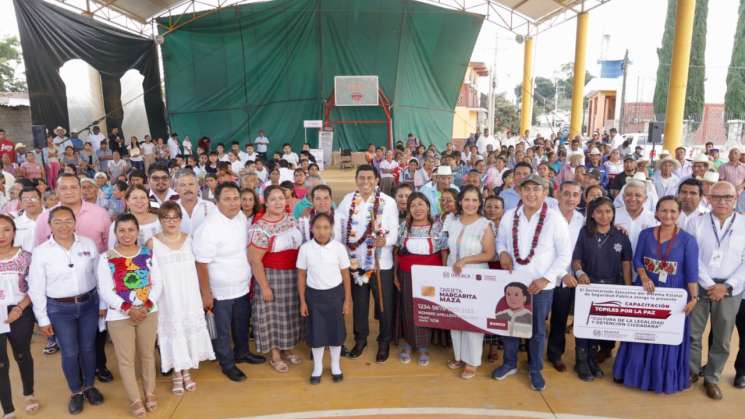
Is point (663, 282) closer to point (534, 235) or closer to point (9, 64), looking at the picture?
point (534, 235)

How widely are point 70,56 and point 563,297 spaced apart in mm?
17144

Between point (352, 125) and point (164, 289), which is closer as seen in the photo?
point (164, 289)

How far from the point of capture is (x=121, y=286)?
10.5 feet

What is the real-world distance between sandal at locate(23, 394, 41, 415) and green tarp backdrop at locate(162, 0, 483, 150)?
15775 mm

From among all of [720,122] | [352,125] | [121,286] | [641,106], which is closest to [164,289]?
[121,286]

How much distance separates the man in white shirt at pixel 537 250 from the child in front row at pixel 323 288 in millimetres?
1254

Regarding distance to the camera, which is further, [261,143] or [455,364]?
[261,143]

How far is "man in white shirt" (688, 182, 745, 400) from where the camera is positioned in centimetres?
344

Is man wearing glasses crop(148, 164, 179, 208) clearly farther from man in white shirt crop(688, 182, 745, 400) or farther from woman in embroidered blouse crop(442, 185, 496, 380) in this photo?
man in white shirt crop(688, 182, 745, 400)

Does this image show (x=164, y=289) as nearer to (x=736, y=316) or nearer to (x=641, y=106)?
(x=736, y=316)

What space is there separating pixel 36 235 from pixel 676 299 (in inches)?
193

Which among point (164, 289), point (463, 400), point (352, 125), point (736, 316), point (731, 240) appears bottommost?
point (463, 400)

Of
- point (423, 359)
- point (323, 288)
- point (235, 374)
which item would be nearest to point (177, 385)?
point (235, 374)

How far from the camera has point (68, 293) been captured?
326 cm
